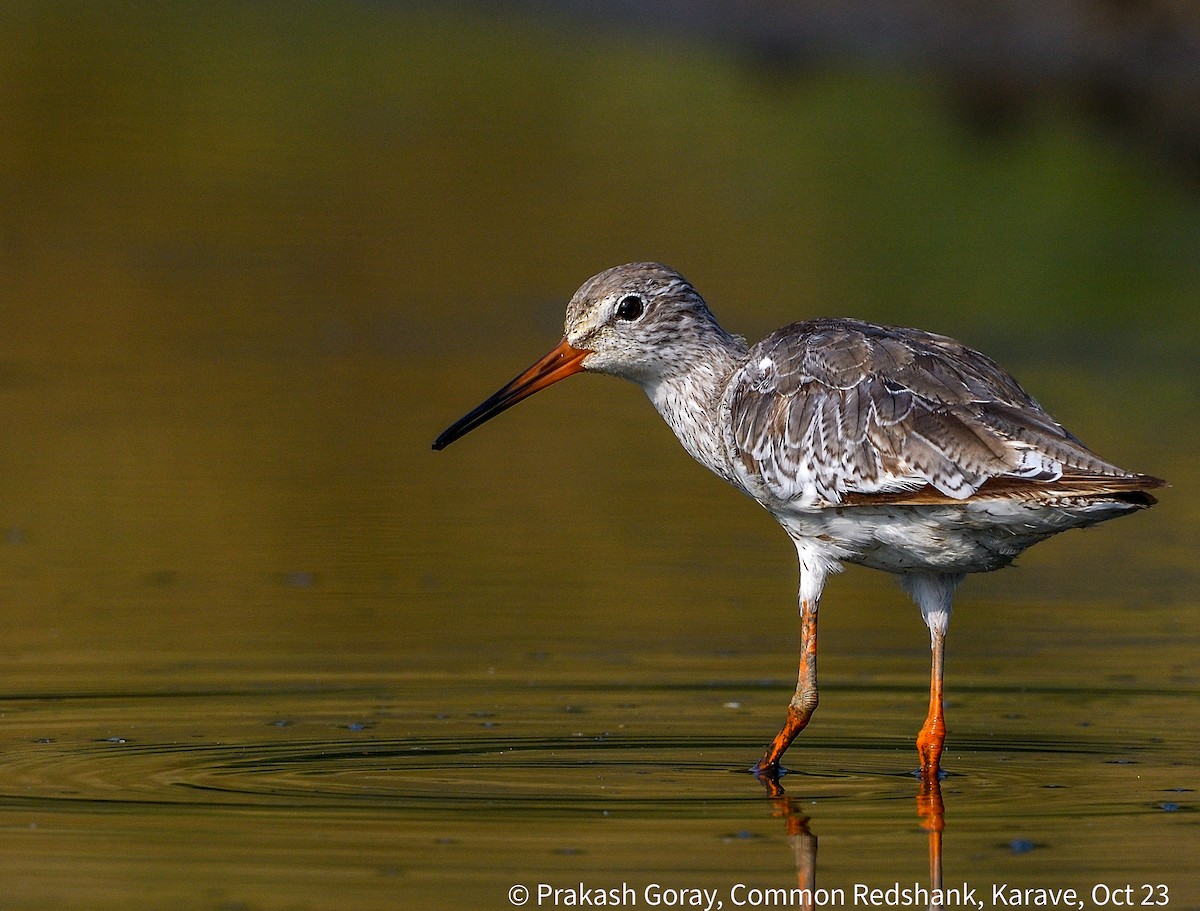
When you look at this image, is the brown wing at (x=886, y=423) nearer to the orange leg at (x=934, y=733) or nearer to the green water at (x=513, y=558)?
the orange leg at (x=934, y=733)

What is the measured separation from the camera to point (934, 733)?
932cm

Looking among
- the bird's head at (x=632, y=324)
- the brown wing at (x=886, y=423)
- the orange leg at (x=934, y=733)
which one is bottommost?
the orange leg at (x=934, y=733)

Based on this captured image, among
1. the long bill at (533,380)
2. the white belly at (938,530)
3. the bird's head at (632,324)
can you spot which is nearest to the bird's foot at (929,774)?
the white belly at (938,530)

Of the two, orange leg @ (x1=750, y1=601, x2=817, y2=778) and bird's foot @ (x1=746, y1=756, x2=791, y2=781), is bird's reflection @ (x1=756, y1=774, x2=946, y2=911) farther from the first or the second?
orange leg @ (x1=750, y1=601, x2=817, y2=778)

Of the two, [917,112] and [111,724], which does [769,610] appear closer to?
[111,724]

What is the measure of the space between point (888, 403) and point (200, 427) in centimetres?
744

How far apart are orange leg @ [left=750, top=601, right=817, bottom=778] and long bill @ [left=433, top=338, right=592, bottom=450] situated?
144 centimetres

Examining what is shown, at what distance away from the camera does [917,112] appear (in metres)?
30.5

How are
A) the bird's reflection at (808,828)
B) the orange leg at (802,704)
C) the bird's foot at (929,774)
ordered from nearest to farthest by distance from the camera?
the bird's reflection at (808,828) < the bird's foot at (929,774) < the orange leg at (802,704)

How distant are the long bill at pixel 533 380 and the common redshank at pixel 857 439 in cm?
1

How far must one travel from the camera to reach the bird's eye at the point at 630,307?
10141 mm

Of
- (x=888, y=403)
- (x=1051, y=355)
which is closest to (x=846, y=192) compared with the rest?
(x=1051, y=355)

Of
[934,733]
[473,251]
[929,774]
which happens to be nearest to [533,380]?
[934,733]

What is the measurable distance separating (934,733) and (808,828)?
41.0 inches
